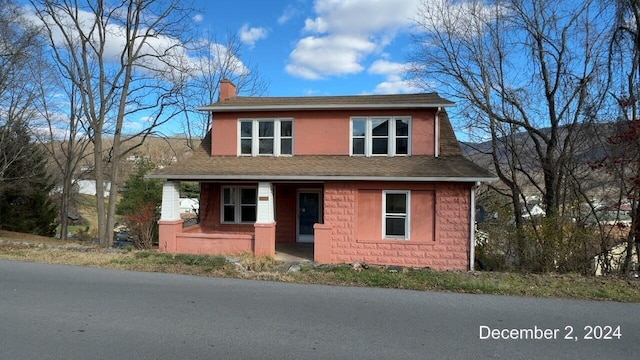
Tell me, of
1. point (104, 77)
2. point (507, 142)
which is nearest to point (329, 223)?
point (507, 142)

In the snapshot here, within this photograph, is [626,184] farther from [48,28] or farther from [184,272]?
[48,28]

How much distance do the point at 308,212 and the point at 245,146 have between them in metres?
3.54

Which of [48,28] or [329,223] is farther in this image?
[48,28]

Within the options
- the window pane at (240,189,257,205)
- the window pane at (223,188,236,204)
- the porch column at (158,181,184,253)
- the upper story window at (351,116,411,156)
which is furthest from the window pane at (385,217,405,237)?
the porch column at (158,181,184,253)

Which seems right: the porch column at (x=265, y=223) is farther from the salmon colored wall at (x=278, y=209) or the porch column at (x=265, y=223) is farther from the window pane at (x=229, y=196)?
the window pane at (x=229, y=196)

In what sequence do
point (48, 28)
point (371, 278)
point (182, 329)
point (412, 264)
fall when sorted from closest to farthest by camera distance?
1. point (182, 329)
2. point (371, 278)
3. point (412, 264)
4. point (48, 28)

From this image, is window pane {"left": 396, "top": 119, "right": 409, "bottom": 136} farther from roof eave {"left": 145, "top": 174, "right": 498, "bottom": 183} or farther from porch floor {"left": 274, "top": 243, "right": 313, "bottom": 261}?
porch floor {"left": 274, "top": 243, "right": 313, "bottom": 261}

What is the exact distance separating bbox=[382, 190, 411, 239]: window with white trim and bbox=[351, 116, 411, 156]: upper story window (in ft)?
5.66

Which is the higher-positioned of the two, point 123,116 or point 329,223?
point 123,116

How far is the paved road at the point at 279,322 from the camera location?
4.79m

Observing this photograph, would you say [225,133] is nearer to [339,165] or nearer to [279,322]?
[339,165]

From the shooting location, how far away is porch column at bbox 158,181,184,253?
14148mm

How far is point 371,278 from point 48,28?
857 inches

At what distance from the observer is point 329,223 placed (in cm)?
1370
